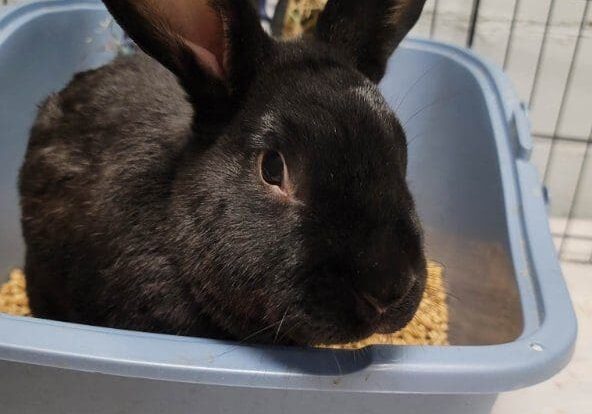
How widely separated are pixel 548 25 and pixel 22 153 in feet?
4.06

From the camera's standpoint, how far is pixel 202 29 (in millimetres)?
851

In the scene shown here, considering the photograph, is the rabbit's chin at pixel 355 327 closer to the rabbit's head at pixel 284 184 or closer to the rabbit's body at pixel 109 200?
the rabbit's head at pixel 284 184

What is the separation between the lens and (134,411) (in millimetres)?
869

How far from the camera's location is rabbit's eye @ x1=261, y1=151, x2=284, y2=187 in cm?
80

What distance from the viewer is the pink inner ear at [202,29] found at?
0.83 metres

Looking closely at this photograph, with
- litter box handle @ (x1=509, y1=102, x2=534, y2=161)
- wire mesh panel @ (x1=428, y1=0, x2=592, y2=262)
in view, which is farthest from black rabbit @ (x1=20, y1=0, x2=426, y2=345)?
wire mesh panel @ (x1=428, y1=0, x2=592, y2=262)

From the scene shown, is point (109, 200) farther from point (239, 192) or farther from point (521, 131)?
point (521, 131)

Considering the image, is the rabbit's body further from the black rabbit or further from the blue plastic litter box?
the blue plastic litter box

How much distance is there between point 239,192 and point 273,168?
49 mm

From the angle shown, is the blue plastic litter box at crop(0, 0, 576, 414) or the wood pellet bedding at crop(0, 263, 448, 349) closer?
the blue plastic litter box at crop(0, 0, 576, 414)

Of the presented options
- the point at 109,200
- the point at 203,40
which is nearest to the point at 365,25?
the point at 203,40

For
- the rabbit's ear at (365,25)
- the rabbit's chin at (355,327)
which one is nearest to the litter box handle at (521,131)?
the rabbit's ear at (365,25)

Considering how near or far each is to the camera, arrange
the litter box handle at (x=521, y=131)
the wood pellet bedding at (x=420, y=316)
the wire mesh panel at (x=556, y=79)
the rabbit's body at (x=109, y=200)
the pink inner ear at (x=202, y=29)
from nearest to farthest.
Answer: the pink inner ear at (x=202, y=29)
the rabbit's body at (x=109, y=200)
the litter box handle at (x=521, y=131)
the wood pellet bedding at (x=420, y=316)
the wire mesh panel at (x=556, y=79)

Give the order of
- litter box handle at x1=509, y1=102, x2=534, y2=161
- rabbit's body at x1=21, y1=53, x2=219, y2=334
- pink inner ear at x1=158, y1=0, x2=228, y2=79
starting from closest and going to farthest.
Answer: pink inner ear at x1=158, y1=0, x2=228, y2=79 < rabbit's body at x1=21, y1=53, x2=219, y2=334 < litter box handle at x1=509, y1=102, x2=534, y2=161
